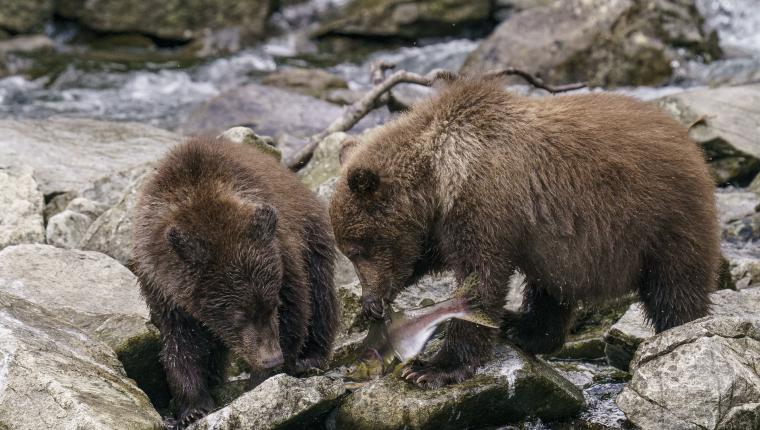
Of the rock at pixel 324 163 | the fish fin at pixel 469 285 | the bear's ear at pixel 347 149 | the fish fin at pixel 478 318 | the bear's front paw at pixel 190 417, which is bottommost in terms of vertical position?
the bear's front paw at pixel 190 417

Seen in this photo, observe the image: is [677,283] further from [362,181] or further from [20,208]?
[20,208]

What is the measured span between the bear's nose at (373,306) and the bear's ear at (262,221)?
85 centimetres

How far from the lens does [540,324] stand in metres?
7.28

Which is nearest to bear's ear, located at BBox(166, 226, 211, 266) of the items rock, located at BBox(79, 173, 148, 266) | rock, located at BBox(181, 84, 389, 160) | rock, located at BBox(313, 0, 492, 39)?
rock, located at BBox(79, 173, 148, 266)

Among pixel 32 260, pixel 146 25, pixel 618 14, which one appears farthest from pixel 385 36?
pixel 32 260

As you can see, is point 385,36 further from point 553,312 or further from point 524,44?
point 553,312

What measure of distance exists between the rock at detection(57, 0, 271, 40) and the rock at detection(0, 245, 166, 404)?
1576 cm

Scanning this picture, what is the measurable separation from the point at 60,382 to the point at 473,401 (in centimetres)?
246

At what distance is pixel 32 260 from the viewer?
783 cm

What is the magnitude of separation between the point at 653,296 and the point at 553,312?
0.81 meters

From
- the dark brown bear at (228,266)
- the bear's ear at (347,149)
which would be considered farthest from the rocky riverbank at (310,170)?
the bear's ear at (347,149)

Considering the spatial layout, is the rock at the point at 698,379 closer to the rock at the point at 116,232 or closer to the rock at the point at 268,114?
the rock at the point at 116,232

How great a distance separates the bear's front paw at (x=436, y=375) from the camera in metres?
6.31

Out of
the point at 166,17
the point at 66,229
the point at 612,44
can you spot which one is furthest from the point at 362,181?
the point at 166,17
